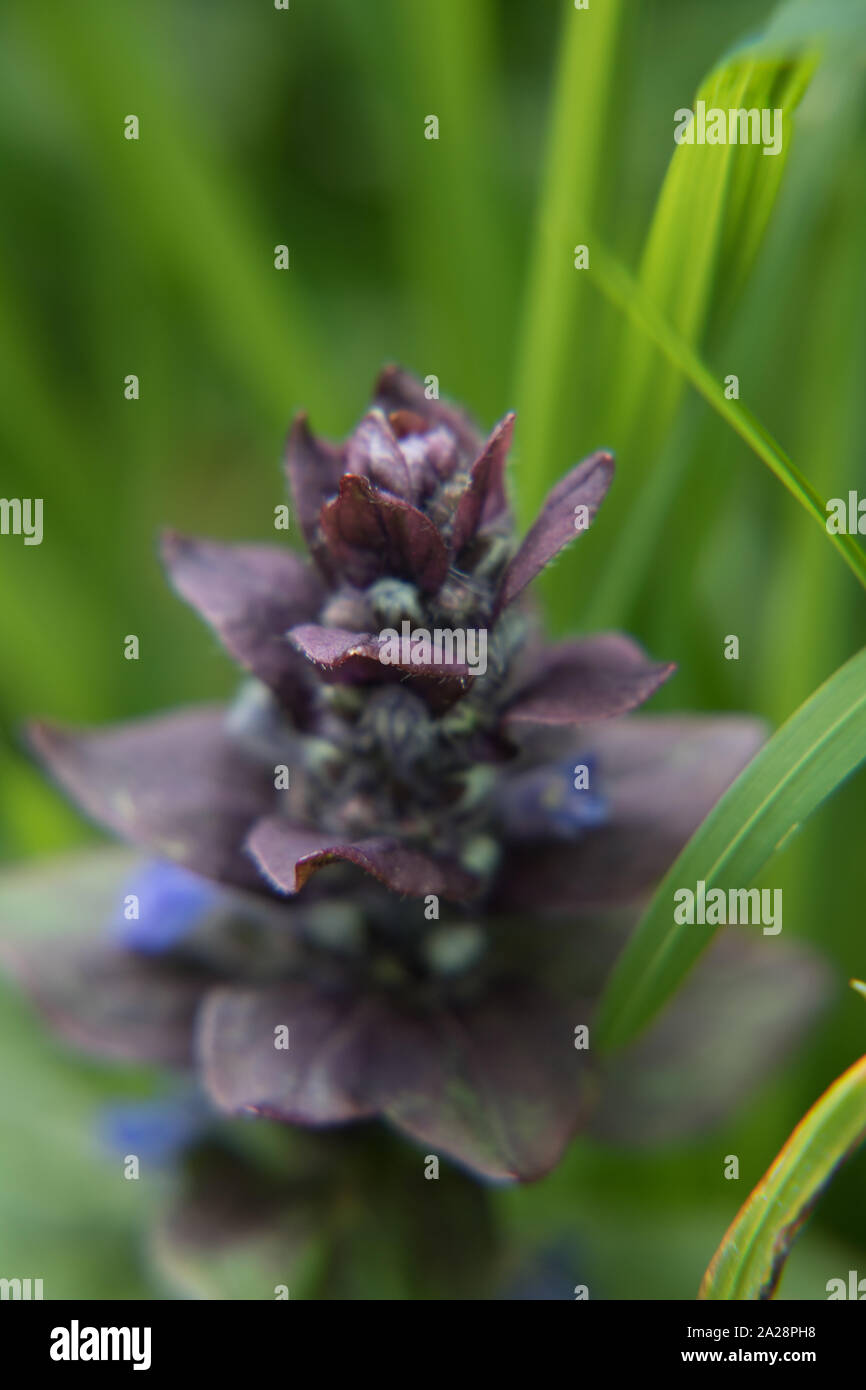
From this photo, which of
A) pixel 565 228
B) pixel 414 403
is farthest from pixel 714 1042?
pixel 565 228

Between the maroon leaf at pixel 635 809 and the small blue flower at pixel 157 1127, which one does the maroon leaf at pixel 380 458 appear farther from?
the small blue flower at pixel 157 1127

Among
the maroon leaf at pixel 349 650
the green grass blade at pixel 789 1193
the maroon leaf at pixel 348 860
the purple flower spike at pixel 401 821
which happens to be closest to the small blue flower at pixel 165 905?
the purple flower spike at pixel 401 821

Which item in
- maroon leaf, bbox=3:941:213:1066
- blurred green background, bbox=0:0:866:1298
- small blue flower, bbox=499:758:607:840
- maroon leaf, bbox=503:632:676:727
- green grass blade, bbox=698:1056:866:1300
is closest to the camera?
green grass blade, bbox=698:1056:866:1300

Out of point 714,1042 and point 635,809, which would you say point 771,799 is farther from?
point 714,1042

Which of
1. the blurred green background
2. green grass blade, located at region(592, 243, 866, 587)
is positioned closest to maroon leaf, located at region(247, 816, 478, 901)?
green grass blade, located at region(592, 243, 866, 587)

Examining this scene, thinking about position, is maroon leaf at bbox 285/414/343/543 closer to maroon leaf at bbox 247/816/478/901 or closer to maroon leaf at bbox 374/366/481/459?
maroon leaf at bbox 374/366/481/459

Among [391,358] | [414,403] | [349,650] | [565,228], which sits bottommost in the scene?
[349,650]
